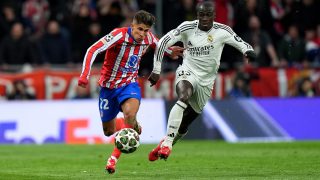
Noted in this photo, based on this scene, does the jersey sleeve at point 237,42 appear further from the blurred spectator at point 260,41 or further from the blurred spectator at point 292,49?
the blurred spectator at point 292,49

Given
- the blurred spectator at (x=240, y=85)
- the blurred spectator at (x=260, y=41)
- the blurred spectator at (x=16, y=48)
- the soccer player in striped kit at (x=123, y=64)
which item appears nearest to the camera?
the soccer player in striped kit at (x=123, y=64)

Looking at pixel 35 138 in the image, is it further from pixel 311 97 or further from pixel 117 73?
pixel 117 73

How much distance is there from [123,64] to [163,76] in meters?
10.7

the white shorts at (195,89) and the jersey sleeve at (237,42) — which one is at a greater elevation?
the jersey sleeve at (237,42)

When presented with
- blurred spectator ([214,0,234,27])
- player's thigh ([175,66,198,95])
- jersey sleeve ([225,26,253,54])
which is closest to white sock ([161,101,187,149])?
player's thigh ([175,66,198,95])

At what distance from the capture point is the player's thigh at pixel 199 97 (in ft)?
47.0

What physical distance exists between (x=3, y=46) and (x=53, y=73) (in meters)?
1.50

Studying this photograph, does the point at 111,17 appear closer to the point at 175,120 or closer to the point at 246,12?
the point at 246,12

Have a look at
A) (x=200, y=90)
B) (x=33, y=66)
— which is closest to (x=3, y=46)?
(x=33, y=66)

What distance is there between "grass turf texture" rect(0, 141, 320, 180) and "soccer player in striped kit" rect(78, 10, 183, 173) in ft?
3.09

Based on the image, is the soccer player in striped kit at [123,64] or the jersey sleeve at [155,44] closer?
the soccer player in striped kit at [123,64]

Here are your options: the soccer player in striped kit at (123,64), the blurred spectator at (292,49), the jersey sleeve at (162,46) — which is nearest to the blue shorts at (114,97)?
the soccer player in striped kit at (123,64)

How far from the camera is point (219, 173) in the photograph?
12.9 m

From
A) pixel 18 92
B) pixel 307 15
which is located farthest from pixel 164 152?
pixel 307 15
